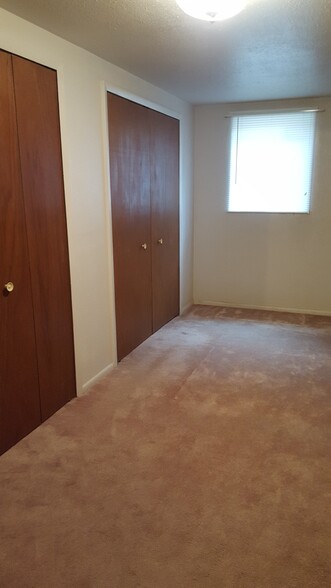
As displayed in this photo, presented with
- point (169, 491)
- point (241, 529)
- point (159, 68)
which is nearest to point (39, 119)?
point (159, 68)

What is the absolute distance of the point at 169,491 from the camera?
2012mm

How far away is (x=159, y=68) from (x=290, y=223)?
2304 millimetres

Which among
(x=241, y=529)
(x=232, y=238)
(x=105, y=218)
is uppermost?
(x=105, y=218)

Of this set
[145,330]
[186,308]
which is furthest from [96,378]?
[186,308]

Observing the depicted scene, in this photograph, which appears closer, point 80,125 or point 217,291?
point 80,125

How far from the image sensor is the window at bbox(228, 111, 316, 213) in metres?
4.43

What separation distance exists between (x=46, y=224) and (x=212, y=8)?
1411 mm

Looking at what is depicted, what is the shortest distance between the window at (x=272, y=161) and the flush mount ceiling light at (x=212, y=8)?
8.79 feet

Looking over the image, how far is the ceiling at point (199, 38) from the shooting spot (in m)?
Answer: 2.06

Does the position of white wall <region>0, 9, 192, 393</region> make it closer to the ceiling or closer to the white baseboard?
the ceiling

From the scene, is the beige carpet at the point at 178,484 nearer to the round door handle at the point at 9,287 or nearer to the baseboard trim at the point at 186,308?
the round door handle at the point at 9,287

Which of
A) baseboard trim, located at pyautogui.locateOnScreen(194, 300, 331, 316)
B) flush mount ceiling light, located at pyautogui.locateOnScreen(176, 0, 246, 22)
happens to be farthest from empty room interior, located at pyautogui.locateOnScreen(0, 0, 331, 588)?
baseboard trim, located at pyautogui.locateOnScreen(194, 300, 331, 316)

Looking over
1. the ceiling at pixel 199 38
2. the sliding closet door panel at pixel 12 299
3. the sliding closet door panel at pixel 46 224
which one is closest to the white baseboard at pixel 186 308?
the sliding closet door panel at pixel 46 224

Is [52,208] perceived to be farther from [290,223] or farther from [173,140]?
[290,223]
